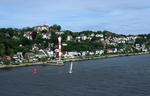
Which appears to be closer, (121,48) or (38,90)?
(38,90)

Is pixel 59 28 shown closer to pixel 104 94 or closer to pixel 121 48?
pixel 121 48

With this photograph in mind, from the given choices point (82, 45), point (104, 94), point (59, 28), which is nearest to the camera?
point (104, 94)

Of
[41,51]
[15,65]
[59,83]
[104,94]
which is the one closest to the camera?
[104,94]

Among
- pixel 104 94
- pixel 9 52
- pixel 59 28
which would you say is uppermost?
pixel 59 28

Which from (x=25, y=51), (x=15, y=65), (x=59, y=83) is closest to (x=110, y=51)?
(x=25, y=51)

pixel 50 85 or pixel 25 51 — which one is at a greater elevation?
pixel 25 51

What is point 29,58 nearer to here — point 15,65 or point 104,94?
point 15,65

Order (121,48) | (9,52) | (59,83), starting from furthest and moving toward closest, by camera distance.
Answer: (121,48)
(9,52)
(59,83)

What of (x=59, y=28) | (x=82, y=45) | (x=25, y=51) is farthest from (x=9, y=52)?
(x=59, y=28)

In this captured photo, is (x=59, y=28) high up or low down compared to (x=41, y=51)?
up
